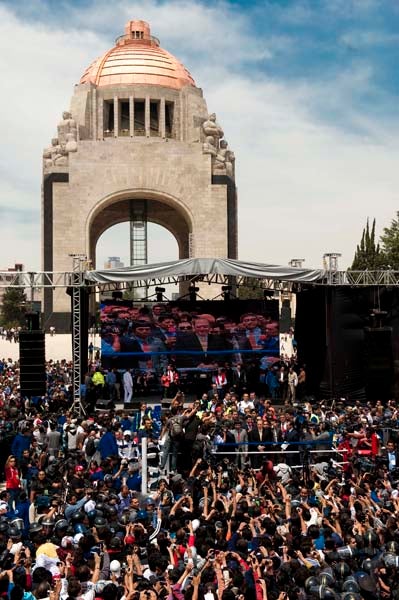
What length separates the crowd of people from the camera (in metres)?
7.30

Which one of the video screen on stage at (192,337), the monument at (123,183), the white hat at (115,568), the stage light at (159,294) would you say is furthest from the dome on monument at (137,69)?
the white hat at (115,568)

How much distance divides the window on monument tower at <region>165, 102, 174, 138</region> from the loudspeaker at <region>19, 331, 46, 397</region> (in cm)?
3575

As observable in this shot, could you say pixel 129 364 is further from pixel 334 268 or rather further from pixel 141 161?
pixel 141 161

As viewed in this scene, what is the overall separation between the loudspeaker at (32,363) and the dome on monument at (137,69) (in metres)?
36.8

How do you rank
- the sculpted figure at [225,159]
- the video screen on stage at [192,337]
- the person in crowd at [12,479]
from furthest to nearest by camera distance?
the sculpted figure at [225,159] < the video screen on stage at [192,337] < the person in crowd at [12,479]

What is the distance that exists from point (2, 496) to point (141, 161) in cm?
3834

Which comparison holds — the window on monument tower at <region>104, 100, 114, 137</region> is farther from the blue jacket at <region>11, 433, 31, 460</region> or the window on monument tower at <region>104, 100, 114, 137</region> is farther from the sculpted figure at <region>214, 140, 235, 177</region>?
the blue jacket at <region>11, 433, 31, 460</region>

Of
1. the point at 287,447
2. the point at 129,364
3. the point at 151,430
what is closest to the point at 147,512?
the point at 287,447

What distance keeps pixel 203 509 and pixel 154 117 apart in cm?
4923

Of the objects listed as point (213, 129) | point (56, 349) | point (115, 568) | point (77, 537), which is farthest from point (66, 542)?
point (213, 129)

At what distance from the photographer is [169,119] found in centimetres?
5625

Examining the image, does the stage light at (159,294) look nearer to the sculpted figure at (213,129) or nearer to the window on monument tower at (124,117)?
the sculpted figure at (213,129)

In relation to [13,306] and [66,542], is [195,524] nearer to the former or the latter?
[66,542]

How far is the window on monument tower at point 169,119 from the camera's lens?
2173 inches
